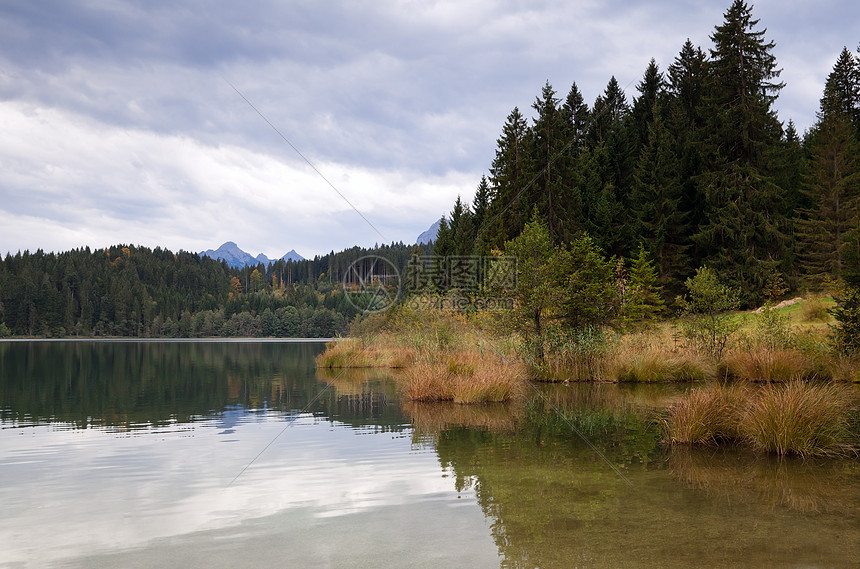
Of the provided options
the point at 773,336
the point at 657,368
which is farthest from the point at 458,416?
the point at 773,336

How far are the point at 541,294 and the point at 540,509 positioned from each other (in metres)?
14.9

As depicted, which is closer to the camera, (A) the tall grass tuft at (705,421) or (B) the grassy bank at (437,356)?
(A) the tall grass tuft at (705,421)

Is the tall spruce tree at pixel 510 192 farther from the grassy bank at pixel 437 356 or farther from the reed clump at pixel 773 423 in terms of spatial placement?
the reed clump at pixel 773 423

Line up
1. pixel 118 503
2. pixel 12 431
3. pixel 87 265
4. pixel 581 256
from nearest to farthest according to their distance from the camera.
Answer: pixel 118 503 < pixel 12 431 < pixel 581 256 < pixel 87 265

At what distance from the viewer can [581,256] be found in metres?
24.4

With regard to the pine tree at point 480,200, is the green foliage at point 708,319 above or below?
below

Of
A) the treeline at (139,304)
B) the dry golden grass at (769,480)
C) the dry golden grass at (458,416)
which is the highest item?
the treeline at (139,304)

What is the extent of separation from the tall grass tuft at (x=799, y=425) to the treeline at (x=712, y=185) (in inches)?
1012

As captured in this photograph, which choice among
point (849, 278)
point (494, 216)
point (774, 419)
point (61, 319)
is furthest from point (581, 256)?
point (61, 319)

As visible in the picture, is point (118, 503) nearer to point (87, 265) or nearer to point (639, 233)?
point (639, 233)

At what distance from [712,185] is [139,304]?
135 meters

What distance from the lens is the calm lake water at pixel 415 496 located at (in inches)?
189

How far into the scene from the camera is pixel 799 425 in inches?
323

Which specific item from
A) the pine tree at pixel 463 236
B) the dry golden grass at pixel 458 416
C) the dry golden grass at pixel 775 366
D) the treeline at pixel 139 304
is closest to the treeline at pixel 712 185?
the pine tree at pixel 463 236
